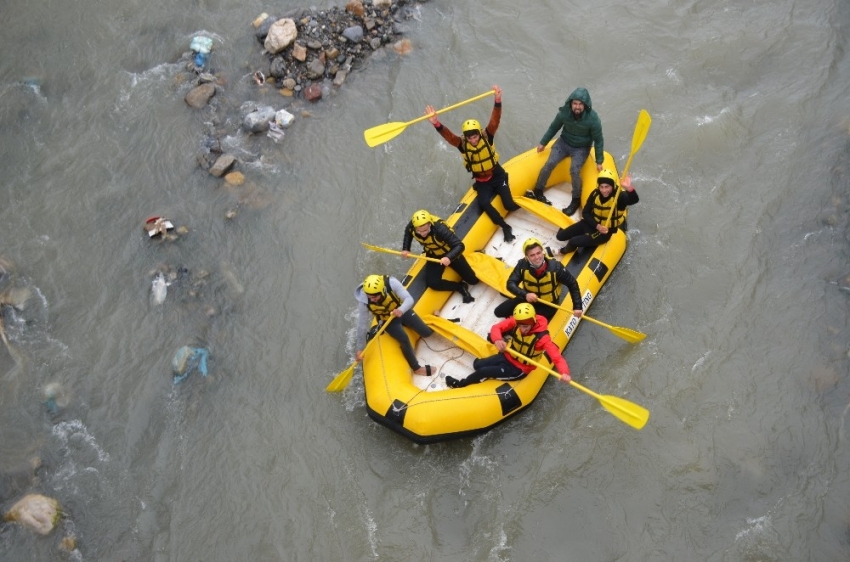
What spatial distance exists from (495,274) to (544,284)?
2.21ft

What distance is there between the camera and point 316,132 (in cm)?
865

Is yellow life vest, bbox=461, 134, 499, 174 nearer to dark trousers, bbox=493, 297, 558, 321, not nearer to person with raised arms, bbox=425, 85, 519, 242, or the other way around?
person with raised arms, bbox=425, 85, 519, 242

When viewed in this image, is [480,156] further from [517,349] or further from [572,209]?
[517,349]

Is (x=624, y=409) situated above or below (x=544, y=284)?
below

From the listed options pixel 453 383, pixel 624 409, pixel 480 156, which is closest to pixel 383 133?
pixel 480 156

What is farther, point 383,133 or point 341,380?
point 383,133

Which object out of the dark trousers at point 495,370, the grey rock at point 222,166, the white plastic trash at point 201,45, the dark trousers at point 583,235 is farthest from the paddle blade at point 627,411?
the white plastic trash at point 201,45

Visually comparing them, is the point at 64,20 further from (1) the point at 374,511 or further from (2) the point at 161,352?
(1) the point at 374,511

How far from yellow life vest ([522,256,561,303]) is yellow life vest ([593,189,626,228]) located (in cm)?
74

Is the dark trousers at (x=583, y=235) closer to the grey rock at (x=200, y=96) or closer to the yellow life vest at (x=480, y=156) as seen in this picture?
the yellow life vest at (x=480, y=156)

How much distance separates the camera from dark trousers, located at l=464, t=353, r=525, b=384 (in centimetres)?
611

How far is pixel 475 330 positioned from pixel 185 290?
3.03 metres

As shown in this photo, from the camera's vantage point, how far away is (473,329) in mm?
6684

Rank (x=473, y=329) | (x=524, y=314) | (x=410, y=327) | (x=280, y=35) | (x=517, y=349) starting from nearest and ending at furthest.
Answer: (x=524, y=314), (x=517, y=349), (x=410, y=327), (x=473, y=329), (x=280, y=35)
